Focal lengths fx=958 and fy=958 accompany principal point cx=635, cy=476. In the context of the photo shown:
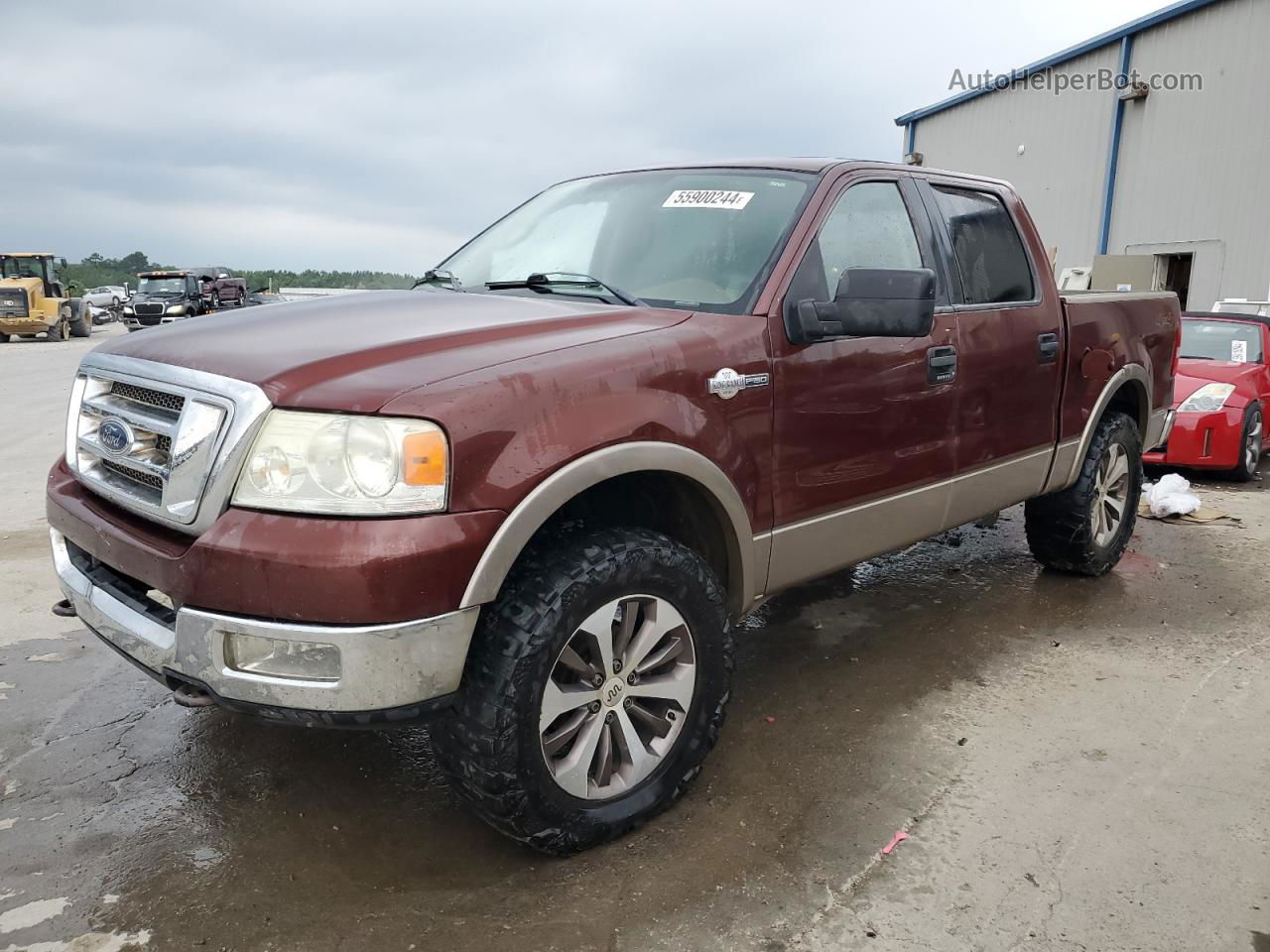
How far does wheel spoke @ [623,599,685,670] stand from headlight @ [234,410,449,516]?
2.31 feet

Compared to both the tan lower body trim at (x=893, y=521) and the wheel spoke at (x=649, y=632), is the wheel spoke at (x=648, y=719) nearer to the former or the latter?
the wheel spoke at (x=649, y=632)

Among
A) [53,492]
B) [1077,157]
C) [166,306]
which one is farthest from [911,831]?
[166,306]

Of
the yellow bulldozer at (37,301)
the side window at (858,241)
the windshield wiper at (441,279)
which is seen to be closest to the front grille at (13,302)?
→ the yellow bulldozer at (37,301)

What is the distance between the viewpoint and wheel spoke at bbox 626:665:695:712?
8.38ft

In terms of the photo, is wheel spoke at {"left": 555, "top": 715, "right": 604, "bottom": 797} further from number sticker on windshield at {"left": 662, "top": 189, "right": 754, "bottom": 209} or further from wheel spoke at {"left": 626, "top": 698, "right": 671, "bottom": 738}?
number sticker on windshield at {"left": 662, "top": 189, "right": 754, "bottom": 209}

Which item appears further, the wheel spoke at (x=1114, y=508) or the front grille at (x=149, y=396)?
the wheel spoke at (x=1114, y=508)

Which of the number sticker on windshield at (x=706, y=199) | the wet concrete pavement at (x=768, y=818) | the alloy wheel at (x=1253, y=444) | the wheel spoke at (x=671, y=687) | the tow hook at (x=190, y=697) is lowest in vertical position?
the wet concrete pavement at (x=768, y=818)

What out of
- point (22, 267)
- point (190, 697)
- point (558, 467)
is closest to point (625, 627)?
point (558, 467)

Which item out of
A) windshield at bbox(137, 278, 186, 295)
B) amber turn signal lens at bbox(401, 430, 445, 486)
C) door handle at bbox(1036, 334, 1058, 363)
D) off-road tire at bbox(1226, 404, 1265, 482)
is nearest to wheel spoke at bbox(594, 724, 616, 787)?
amber turn signal lens at bbox(401, 430, 445, 486)

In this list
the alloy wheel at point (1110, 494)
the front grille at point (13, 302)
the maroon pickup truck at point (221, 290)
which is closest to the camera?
the alloy wheel at point (1110, 494)

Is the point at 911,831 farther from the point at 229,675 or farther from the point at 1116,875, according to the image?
the point at 229,675

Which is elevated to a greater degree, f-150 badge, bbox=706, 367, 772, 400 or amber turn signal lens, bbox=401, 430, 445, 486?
f-150 badge, bbox=706, 367, 772, 400

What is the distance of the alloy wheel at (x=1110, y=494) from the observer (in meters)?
4.71

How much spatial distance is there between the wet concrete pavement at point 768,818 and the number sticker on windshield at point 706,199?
69.1 inches
